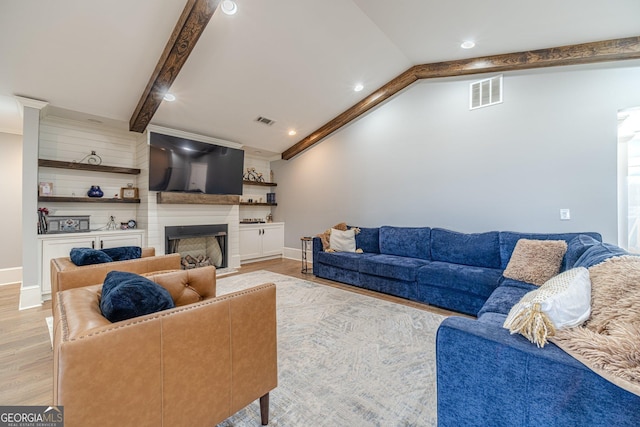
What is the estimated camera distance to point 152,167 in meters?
4.19

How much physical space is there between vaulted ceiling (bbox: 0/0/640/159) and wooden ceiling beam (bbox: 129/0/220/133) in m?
0.12

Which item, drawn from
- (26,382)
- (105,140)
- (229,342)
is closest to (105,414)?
(229,342)

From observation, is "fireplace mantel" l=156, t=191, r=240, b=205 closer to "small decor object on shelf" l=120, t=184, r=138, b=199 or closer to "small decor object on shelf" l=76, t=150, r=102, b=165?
"small decor object on shelf" l=120, t=184, r=138, b=199

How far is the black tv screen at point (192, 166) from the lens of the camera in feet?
13.9

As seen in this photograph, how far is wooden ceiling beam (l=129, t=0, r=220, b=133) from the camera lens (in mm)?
2500

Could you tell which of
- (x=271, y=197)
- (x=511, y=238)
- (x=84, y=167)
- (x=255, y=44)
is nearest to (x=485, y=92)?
(x=511, y=238)

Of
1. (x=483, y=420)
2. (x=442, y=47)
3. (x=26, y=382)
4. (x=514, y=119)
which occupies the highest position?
(x=442, y=47)

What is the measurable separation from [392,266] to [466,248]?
0.98 m

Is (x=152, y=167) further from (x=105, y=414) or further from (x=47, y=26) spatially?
(x=105, y=414)

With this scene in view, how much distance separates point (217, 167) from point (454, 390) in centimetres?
485

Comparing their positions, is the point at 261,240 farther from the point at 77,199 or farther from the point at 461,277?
the point at 461,277

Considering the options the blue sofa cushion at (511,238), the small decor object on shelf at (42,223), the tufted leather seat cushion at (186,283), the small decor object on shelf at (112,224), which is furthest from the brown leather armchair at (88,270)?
the blue sofa cushion at (511,238)

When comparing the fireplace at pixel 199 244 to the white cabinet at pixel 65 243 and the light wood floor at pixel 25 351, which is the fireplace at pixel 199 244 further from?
the light wood floor at pixel 25 351

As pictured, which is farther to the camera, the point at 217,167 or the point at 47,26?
the point at 217,167
